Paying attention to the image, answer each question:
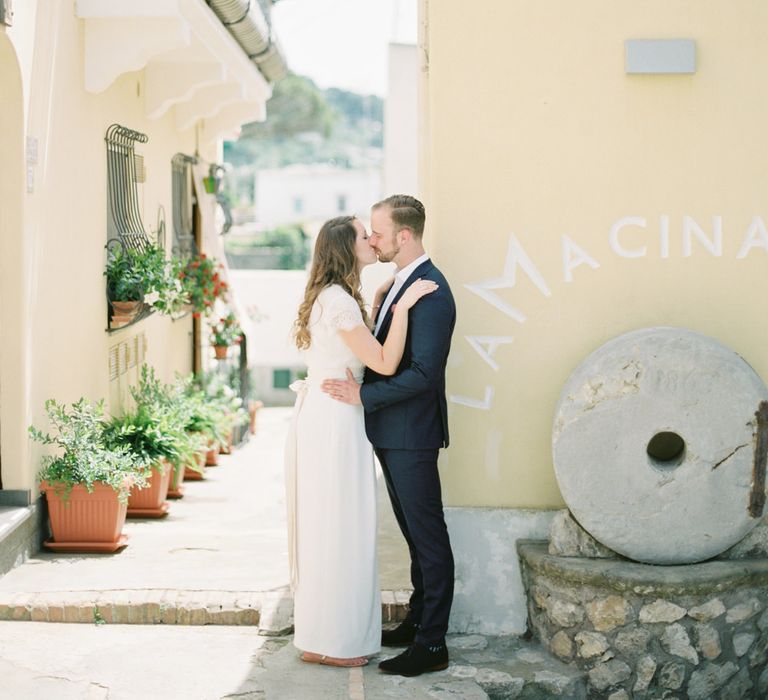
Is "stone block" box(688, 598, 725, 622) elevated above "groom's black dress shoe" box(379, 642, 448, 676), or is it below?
above

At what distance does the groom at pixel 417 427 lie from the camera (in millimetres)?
4613

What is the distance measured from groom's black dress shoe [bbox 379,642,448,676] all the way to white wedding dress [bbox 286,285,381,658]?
0.42 feet

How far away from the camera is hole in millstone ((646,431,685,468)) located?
490 cm

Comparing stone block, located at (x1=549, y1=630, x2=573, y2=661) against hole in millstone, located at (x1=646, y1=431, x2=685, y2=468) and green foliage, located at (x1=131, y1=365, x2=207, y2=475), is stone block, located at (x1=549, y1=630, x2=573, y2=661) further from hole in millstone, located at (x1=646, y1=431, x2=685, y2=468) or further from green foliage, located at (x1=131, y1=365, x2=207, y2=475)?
green foliage, located at (x1=131, y1=365, x2=207, y2=475)

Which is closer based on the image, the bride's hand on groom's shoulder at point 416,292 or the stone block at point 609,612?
the bride's hand on groom's shoulder at point 416,292

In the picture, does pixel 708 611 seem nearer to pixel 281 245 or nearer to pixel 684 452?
pixel 684 452

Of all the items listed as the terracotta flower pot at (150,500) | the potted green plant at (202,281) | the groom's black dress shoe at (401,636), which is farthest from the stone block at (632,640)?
the potted green plant at (202,281)

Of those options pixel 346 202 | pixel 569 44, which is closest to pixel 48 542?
pixel 569 44

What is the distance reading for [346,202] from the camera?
6056cm

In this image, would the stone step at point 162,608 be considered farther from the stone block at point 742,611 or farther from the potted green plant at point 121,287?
the potted green plant at point 121,287

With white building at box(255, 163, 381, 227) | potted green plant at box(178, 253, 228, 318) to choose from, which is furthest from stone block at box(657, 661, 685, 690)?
white building at box(255, 163, 381, 227)

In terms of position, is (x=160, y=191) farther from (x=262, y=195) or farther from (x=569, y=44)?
(x=262, y=195)

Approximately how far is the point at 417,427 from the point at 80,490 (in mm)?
2271

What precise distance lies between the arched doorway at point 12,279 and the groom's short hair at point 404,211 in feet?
6.89
